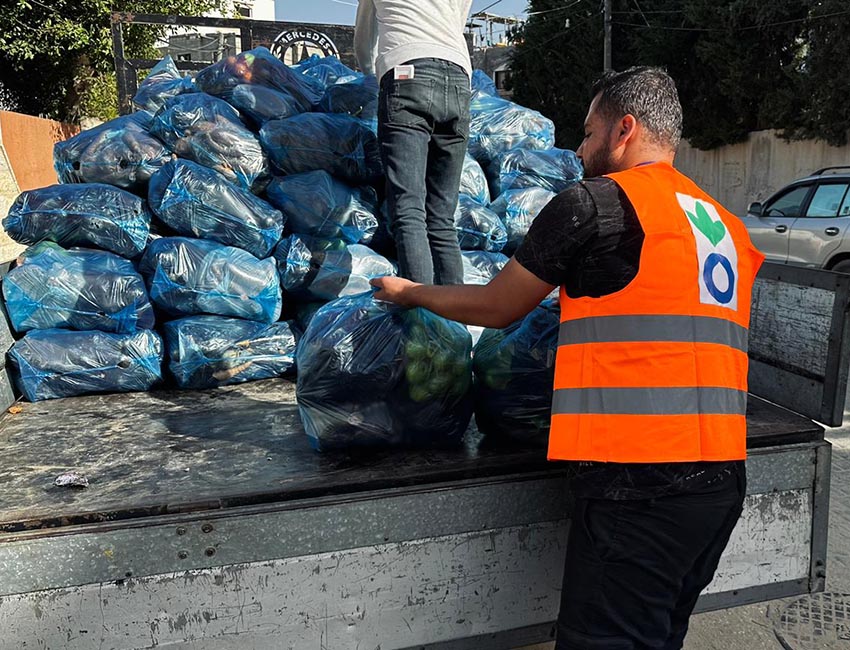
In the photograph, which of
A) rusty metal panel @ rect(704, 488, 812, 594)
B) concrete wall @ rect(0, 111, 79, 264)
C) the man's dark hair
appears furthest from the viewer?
concrete wall @ rect(0, 111, 79, 264)

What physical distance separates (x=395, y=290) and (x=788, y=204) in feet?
29.4

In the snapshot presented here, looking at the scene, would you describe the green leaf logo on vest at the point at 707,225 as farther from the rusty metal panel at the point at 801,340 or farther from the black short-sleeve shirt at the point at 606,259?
the rusty metal panel at the point at 801,340

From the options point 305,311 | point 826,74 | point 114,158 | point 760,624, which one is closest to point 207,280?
point 305,311

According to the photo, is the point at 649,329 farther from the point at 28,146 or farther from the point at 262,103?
the point at 28,146

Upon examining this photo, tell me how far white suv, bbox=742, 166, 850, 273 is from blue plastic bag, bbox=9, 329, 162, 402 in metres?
7.97

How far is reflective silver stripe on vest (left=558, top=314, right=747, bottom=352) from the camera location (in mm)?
1624

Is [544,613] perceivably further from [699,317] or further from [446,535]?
[699,317]

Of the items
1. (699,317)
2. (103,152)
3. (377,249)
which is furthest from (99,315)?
(699,317)

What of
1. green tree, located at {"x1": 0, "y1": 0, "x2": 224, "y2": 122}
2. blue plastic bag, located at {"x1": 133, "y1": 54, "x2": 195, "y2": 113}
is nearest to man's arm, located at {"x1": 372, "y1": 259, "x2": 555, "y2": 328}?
blue plastic bag, located at {"x1": 133, "y1": 54, "x2": 195, "y2": 113}

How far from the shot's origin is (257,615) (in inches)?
62.7

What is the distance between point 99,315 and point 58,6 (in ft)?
46.5

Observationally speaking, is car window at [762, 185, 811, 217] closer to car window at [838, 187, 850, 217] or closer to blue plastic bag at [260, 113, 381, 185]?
car window at [838, 187, 850, 217]

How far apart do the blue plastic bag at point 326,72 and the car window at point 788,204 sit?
7093 millimetres

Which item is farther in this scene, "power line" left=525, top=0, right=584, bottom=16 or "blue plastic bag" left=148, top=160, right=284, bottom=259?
"power line" left=525, top=0, right=584, bottom=16
